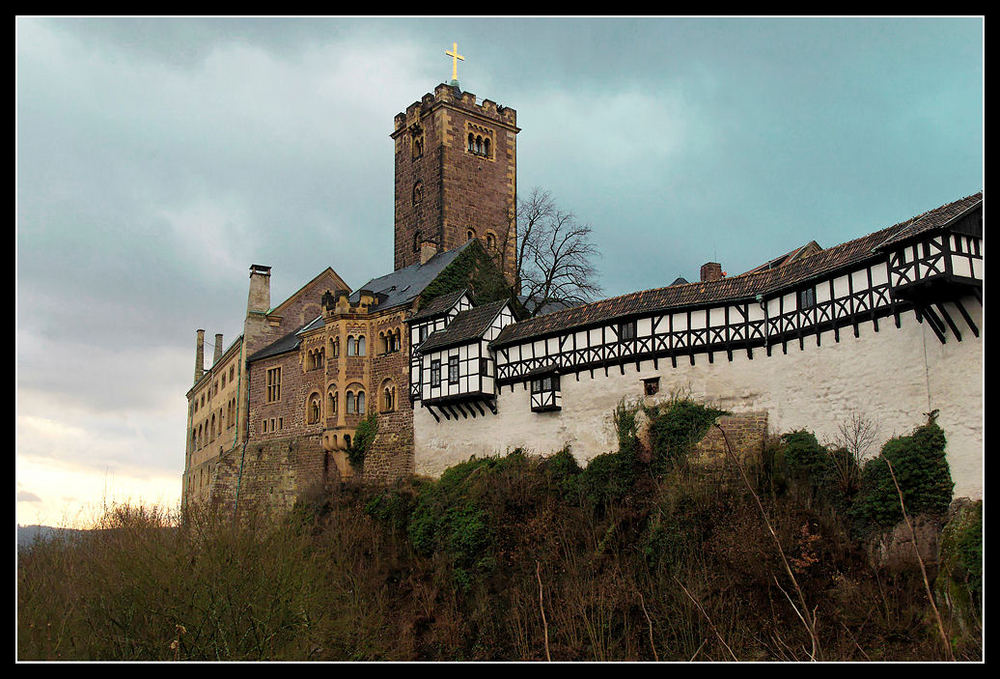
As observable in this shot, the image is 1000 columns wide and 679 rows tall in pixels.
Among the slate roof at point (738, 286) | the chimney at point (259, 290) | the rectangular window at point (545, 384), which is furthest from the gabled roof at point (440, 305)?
the chimney at point (259, 290)

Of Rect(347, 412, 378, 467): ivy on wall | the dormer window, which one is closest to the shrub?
the dormer window

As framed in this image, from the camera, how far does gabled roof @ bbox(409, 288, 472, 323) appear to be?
32062mm

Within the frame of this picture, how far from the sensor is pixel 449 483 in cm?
2881

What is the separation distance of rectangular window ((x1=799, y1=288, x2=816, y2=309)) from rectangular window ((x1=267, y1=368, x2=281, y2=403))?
887 inches

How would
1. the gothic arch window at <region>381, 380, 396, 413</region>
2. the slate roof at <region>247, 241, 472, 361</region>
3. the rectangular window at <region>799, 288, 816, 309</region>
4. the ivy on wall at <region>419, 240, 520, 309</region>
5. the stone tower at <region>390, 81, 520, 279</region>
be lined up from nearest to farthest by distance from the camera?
the rectangular window at <region>799, 288, 816, 309</region>, the gothic arch window at <region>381, 380, 396, 413</region>, the ivy on wall at <region>419, 240, 520, 309</region>, the slate roof at <region>247, 241, 472, 361</region>, the stone tower at <region>390, 81, 520, 279</region>

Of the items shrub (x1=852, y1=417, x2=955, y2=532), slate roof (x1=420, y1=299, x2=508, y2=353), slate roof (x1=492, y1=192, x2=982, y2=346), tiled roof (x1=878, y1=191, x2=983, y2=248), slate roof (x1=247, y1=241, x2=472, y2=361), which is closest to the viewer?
tiled roof (x1=878, y1=191, x2=983, y2=248)

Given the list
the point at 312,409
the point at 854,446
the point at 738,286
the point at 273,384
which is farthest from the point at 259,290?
the point at 854,446

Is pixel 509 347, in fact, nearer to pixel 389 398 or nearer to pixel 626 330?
pixel 626 330

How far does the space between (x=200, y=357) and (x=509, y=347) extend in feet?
98.9

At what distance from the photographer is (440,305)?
32469 mm

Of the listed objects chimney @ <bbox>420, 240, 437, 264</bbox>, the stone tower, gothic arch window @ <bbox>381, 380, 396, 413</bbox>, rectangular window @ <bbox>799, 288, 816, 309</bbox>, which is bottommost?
gothic arch window @ <bbox>381, 380, 396, 413</bbox>

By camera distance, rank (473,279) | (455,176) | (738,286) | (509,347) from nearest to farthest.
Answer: (738,286)
(509,347)
(473,279)
(455,176)

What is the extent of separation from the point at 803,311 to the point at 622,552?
24.0ft

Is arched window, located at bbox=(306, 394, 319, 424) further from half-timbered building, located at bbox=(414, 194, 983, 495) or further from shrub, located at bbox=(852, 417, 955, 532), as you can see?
shrub, located at bbox=(852, 417, 955, 532)
